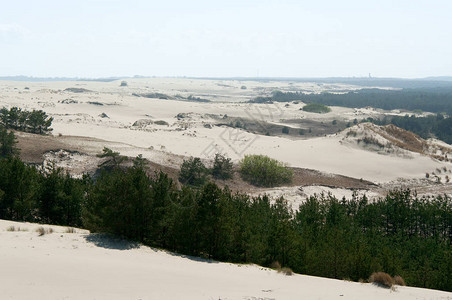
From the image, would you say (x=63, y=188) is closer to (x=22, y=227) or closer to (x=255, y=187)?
(x=22, y=227)

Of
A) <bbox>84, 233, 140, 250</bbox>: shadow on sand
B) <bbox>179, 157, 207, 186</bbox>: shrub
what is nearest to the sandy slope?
<bbox>84, 233, 140, 250</bbox>: shadow on sand

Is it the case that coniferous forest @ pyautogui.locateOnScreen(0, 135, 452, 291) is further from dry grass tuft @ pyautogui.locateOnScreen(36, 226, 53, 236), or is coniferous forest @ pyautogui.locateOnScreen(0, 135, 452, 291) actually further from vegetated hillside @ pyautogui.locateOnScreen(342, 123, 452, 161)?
vegetated hillside @ pyautogui.locateOnScreen(342, 123, 452, 161)

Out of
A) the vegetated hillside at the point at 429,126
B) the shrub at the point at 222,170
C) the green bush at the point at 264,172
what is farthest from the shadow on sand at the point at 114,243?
the vegetated hillside at the point at 429,126

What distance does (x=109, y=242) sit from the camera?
22094mm

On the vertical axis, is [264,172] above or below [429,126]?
below

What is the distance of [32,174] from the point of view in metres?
29.7

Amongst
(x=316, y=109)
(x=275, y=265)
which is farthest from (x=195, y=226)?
(x=316, y=109)

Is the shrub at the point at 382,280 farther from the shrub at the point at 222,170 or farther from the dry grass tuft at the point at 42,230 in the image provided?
the shrub at the point at 222,170

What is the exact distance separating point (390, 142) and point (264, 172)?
3954 centimetres

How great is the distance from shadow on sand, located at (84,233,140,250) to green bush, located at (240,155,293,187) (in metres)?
35.9

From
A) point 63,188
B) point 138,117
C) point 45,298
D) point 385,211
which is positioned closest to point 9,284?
point 45,298

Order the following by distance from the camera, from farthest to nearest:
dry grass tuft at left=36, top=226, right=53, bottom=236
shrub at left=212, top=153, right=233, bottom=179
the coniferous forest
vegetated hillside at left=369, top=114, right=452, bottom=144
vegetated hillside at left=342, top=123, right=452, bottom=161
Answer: vegetated hillside at left=369, top=114, right=452, bottom=144, vegetated hillside at left=342, top=123, right=452, bottom=161, shrub at left=212, top=153, right=233, bottom=179, the coniferous forest, dry grass tuft at left=36, top=226, right=53, bottom=236

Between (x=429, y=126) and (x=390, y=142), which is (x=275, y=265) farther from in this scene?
(x=429, y=126)

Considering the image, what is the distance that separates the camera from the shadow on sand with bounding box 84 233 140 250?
21453mm
